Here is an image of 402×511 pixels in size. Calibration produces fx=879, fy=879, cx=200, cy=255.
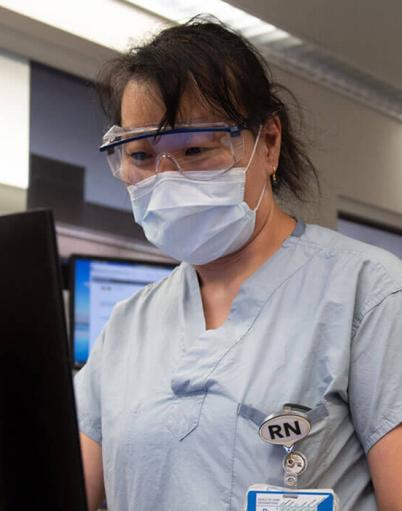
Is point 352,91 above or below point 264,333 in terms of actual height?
below

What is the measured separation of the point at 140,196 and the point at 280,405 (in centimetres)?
41

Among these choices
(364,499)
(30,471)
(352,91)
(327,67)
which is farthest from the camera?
(352,91)

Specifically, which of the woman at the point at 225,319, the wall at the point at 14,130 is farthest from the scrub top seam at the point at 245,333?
the wall at the point at 14,130

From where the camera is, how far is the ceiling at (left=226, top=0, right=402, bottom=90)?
10.4ft

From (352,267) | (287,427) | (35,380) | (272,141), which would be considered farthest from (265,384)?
(35,380)

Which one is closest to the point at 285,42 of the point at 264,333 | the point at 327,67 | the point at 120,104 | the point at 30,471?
the point at 327,67

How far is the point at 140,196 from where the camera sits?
54.1 inches

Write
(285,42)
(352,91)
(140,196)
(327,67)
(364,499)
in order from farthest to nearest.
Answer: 1. (352,91)
2. (327,67)
3. (285,42)
4. (140,196)
5. (364,499)

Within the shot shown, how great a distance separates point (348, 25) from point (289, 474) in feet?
8.50

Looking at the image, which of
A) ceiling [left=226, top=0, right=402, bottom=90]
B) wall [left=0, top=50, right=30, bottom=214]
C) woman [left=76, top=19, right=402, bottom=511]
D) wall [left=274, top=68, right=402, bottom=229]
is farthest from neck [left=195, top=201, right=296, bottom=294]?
wall [left=274, top=68, right=402, bottom=229]

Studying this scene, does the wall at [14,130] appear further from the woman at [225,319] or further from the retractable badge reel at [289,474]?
the retractable badge reel at [289,474]

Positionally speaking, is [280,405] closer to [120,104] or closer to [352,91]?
[120,104]

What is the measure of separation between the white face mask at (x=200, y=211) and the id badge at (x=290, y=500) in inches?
15.4

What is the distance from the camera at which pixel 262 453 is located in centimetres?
115
